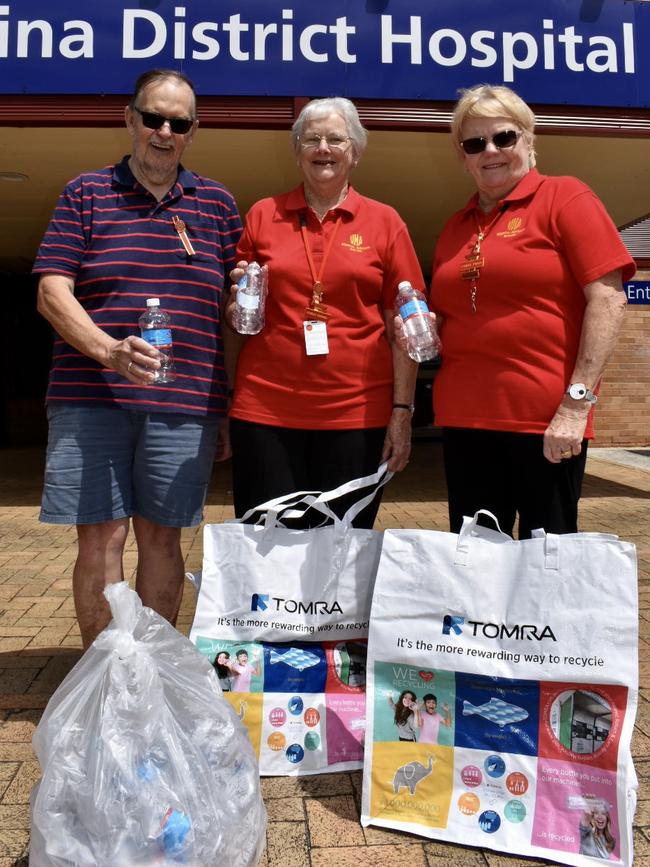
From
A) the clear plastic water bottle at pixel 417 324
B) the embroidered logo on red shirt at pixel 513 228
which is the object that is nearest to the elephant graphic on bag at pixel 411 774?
the clear plastic water bottle at pixel 417 324

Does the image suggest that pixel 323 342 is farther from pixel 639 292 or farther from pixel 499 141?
pixel 639 292

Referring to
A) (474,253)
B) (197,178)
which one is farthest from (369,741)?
(197,178)

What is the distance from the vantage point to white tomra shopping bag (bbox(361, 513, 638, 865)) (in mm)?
1758

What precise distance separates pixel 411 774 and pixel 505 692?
343 millimetres

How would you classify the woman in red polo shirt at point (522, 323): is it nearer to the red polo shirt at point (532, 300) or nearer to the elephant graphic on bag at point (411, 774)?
the red polo shirt at point (532, 300)

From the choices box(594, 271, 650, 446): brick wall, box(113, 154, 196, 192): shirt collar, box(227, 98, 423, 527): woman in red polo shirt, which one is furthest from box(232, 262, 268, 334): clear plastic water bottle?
box(594, 271, 650, 446): brick wall

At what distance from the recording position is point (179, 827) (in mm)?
1549

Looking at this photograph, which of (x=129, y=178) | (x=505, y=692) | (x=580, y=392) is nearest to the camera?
(x=505, y=692)

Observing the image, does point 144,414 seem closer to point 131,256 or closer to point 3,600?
point 131,256

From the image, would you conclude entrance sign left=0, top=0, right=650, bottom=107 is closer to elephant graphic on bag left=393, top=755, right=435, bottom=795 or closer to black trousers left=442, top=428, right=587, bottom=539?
black trousers left=442, top=428, right=587, bottom=539

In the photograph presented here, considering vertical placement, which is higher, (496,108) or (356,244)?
(496,108)

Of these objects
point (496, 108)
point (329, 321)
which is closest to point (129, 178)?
point (329, 321)

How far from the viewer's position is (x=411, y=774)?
1.93m

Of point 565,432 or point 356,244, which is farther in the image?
point 356,244
